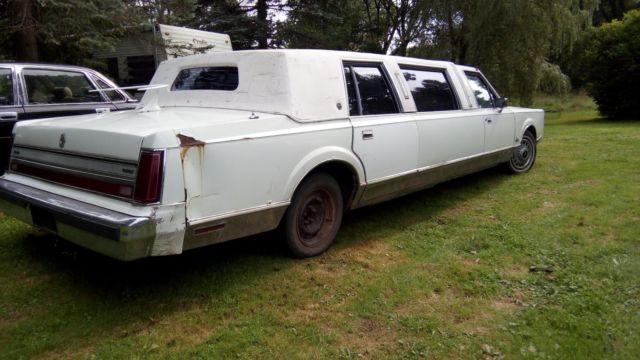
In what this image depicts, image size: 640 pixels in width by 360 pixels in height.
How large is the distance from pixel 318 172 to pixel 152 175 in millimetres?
1465

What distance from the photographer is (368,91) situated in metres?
4.39

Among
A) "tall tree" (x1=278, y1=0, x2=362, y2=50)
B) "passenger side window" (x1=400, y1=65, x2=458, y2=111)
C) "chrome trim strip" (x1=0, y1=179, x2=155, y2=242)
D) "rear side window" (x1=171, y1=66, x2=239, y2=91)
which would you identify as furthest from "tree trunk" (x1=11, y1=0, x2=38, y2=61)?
"tall tree" (x1=278, y1=0, x2=362, y2=50)

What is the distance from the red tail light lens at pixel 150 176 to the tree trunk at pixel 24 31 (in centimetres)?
717

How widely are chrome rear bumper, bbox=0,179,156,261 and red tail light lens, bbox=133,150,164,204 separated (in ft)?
0.43

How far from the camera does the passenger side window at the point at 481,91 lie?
5930mm

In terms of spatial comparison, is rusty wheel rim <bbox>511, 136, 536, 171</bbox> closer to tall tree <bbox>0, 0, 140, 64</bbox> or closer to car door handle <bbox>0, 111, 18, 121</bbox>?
car door handle <bbox>0, 111, 18, 121</bbox>

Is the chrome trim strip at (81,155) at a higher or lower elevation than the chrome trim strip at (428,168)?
higher

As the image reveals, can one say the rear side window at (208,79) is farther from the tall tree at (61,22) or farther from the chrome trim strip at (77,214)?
the tall tree at (61,22)

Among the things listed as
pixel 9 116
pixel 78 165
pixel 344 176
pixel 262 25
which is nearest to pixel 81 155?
pixel 78 165

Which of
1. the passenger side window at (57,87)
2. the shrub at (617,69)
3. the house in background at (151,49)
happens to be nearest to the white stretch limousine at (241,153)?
the passenger side window at (57,87)

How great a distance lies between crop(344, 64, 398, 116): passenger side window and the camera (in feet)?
13.9

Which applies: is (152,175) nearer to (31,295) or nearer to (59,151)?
(59,151)

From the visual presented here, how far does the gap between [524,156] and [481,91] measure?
68.3 inches

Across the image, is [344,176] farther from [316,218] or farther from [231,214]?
[231,214]
